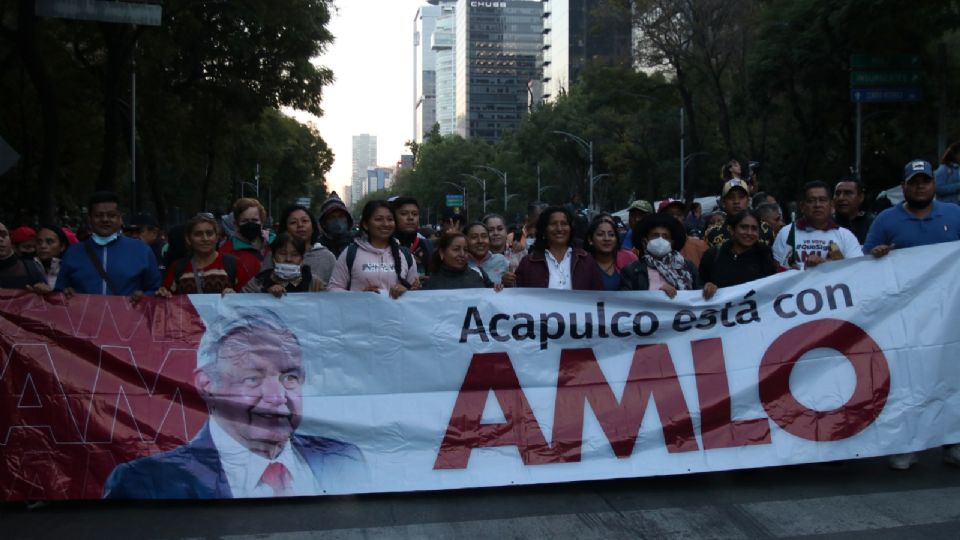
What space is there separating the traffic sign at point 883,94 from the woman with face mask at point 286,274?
2395 cm

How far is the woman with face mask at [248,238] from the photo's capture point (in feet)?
22.6

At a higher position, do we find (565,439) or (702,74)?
(702,74)

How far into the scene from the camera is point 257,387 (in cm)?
566

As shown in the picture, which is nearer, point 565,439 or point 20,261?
point 565,439

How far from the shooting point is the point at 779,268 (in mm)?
6859

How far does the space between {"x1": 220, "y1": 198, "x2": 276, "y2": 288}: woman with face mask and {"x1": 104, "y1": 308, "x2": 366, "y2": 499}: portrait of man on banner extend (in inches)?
43.9

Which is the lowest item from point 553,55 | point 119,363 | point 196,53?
point 119,363

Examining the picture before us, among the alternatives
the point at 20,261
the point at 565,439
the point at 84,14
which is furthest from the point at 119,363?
the point at 84,14

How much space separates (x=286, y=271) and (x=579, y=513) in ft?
7.78

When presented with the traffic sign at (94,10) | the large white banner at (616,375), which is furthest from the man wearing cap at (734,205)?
the traffic sign at (94,10)

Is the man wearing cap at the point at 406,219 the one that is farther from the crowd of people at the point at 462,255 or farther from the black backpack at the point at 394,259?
the black backpack at the point at 394,259

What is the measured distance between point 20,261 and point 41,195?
1436 cm

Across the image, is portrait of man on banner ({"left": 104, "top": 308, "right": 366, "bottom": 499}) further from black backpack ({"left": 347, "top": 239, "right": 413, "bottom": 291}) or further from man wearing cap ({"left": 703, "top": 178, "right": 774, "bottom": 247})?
man wearing cap ({"left": 703, "top": 178, "right": 774, "bottom": 247})

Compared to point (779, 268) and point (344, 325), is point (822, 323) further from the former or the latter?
point (344, 325)
